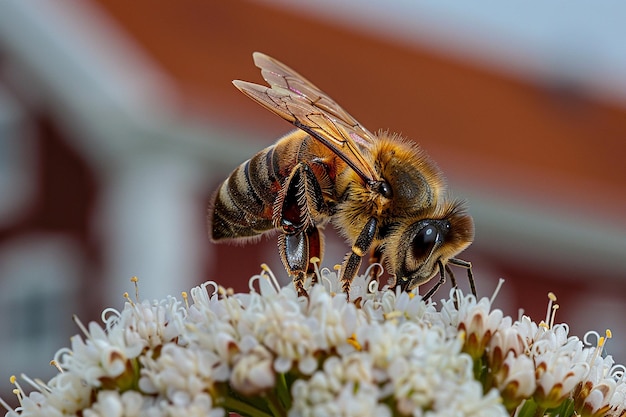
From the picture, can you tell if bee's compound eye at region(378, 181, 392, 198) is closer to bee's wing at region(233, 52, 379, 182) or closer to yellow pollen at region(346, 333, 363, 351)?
bee's wing at region(233, 52, 379, 182)

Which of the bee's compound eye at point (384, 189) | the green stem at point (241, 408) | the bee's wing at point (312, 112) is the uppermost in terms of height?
the bee's wing at point (312, 112)

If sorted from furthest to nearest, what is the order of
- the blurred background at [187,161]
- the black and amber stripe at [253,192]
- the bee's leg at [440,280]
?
the blurred background at [187,161] < the black and amber stripe at [253,192] < the bee's leg at [440,280]

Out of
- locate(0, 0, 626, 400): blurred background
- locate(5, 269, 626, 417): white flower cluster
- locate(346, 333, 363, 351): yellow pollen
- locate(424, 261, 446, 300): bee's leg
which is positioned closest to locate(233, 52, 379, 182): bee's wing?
locate(424, 261, 446, 300): bee's leg

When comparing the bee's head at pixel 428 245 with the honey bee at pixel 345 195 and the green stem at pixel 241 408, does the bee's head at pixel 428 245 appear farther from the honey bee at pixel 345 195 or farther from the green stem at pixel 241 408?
the green stem at pixel 241 408

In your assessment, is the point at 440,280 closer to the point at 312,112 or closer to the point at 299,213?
the point at 299,213

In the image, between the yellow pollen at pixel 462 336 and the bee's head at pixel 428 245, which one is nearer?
the yellow pollen at pixel 462 336

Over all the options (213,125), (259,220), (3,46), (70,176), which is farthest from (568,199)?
(259,220)

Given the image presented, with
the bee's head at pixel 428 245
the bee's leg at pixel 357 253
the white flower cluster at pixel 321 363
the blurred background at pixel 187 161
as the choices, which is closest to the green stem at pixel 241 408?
the white flower cluster at pixel 321 363

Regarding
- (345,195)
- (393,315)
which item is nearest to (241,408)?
(393,315)
